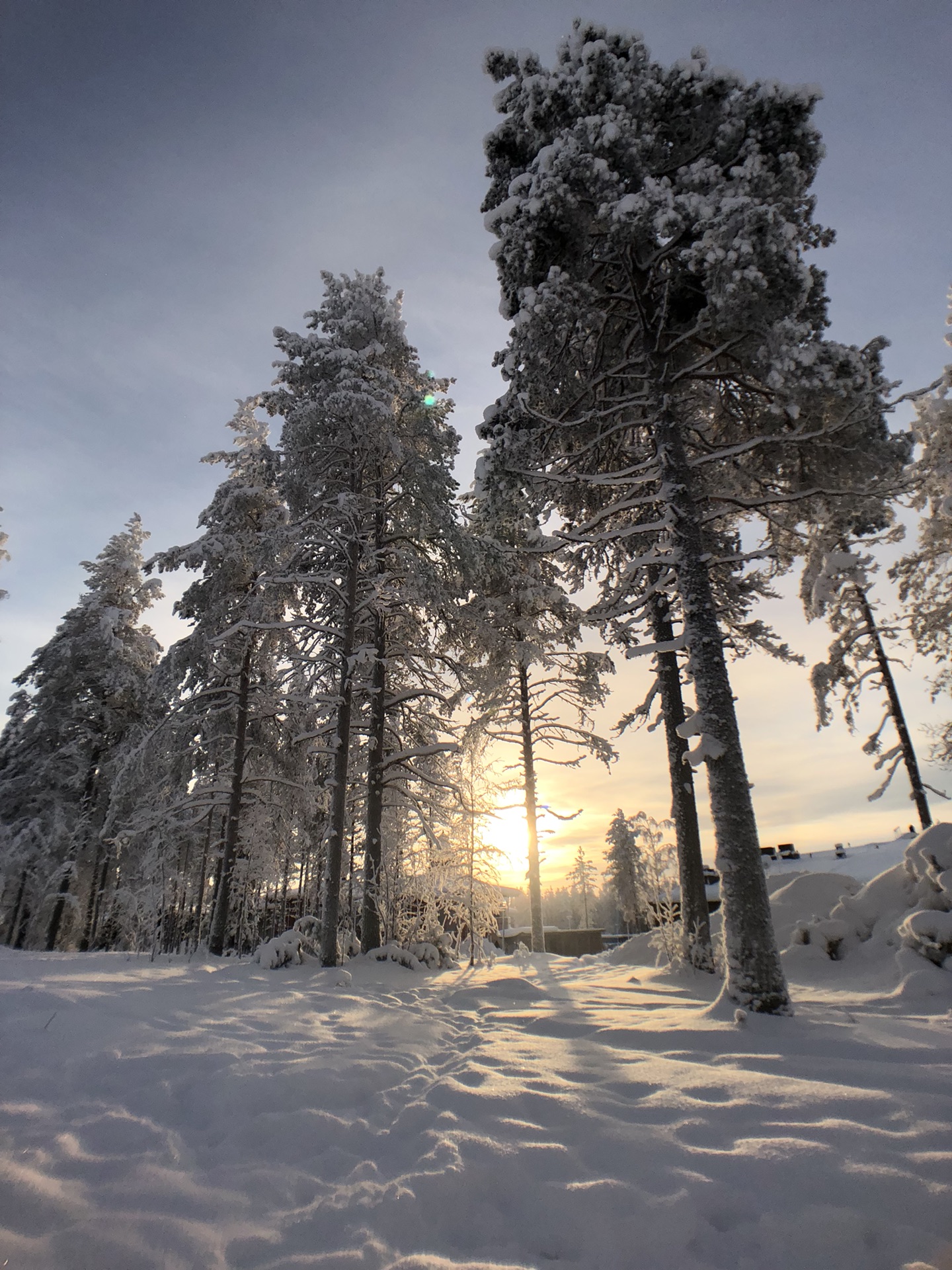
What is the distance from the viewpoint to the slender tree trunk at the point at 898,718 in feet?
55.4

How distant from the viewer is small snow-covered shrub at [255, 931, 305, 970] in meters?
9.23

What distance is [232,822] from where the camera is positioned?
41.6 ft

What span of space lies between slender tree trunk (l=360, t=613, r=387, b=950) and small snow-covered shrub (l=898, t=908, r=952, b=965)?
27.4ft

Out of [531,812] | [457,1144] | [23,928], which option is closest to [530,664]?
[531,812]

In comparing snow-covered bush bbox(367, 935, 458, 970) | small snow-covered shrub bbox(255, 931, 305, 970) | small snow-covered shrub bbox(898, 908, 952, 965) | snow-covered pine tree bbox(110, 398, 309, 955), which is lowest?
snow-covered bush bbox(367, 935, 458, 970)

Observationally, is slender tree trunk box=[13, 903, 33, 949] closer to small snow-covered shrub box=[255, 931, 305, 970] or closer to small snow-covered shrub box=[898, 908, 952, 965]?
small snow-covered shrub box=[255, 931, 305, 970]

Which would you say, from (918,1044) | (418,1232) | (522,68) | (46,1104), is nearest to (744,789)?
(918,1044)

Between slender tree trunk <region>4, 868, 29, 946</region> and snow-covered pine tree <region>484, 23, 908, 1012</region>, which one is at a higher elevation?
snow-covered pine tree <region>484, 23, 908, 1012</region>

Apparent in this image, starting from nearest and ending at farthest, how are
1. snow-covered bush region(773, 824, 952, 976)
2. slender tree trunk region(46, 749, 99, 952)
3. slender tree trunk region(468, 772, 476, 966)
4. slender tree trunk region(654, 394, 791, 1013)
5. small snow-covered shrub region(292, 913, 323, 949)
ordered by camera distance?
slender tree trunk region(654, 394, 791, 1013), snow-covered bush region(773, 824, 952, 976), small snow-covered shrub region(292, 913, 323, 949), slender tree trunk region(468, 772, 476, 966), slender tree trunk region(46, 749, 99, 952)

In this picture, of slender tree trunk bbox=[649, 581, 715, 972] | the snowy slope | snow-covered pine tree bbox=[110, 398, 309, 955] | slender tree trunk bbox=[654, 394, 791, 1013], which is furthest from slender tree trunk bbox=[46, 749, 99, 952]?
the snowy slope

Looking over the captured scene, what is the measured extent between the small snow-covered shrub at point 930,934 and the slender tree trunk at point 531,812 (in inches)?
397

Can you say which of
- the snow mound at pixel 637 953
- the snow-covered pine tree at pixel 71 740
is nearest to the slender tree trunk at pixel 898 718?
the snow mound at pixel 637 953

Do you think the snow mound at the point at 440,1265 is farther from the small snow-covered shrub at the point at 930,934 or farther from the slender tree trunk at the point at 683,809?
the slender tree trunk at the point at 683,809

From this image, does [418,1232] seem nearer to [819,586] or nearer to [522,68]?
[819,586]
